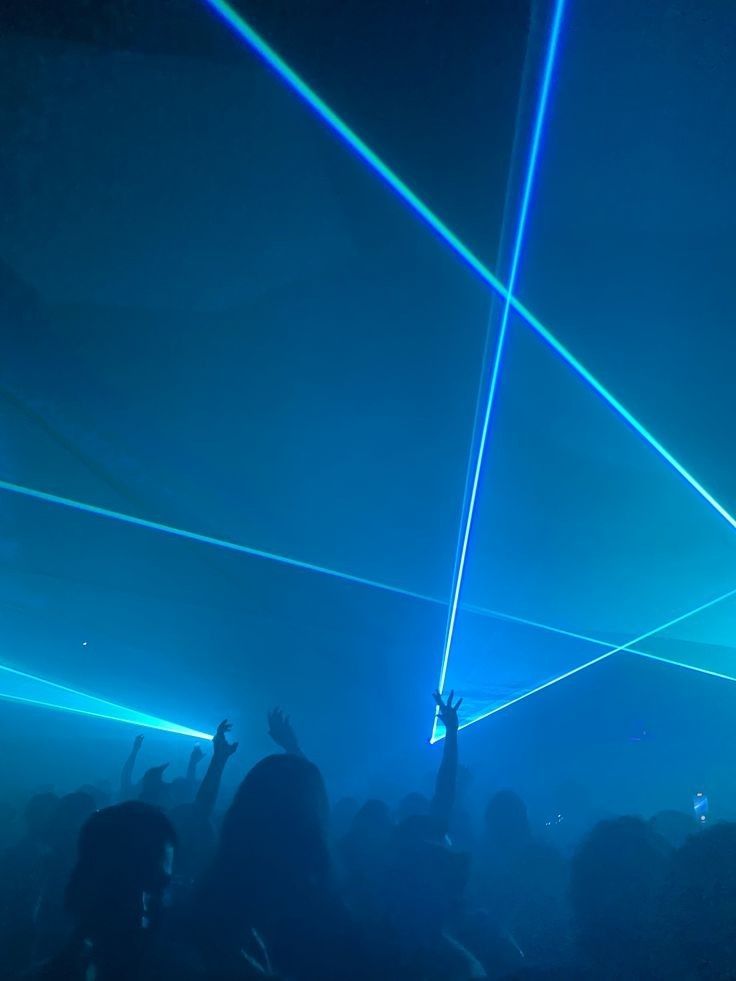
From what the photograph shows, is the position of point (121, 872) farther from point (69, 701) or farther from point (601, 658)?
point (69, 701)

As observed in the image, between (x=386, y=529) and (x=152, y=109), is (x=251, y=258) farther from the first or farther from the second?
(x=386, y=529)

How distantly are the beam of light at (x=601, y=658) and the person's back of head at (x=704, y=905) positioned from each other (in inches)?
233

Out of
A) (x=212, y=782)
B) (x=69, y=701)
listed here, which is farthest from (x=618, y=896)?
(x=69, y=701)

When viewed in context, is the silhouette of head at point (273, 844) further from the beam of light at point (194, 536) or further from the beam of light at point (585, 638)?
the beam of light at point (585, 638)

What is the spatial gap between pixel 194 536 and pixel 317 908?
14.8 feet

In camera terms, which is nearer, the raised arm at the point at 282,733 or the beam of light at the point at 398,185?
the beam of light at the point at 398,185

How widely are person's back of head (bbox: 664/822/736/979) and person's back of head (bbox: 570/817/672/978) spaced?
0.28 feet

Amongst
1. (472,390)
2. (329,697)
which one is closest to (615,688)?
(329,697)

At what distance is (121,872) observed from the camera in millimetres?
1718

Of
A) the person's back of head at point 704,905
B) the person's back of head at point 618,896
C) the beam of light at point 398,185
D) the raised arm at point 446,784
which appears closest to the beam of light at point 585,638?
the raised arm at point 446,784

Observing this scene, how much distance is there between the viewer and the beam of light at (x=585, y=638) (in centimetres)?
727

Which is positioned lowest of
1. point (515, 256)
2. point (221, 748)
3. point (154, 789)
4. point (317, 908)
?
point (154, 789)

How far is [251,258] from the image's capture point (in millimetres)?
2826

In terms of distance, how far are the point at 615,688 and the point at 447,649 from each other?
3.60 meters
